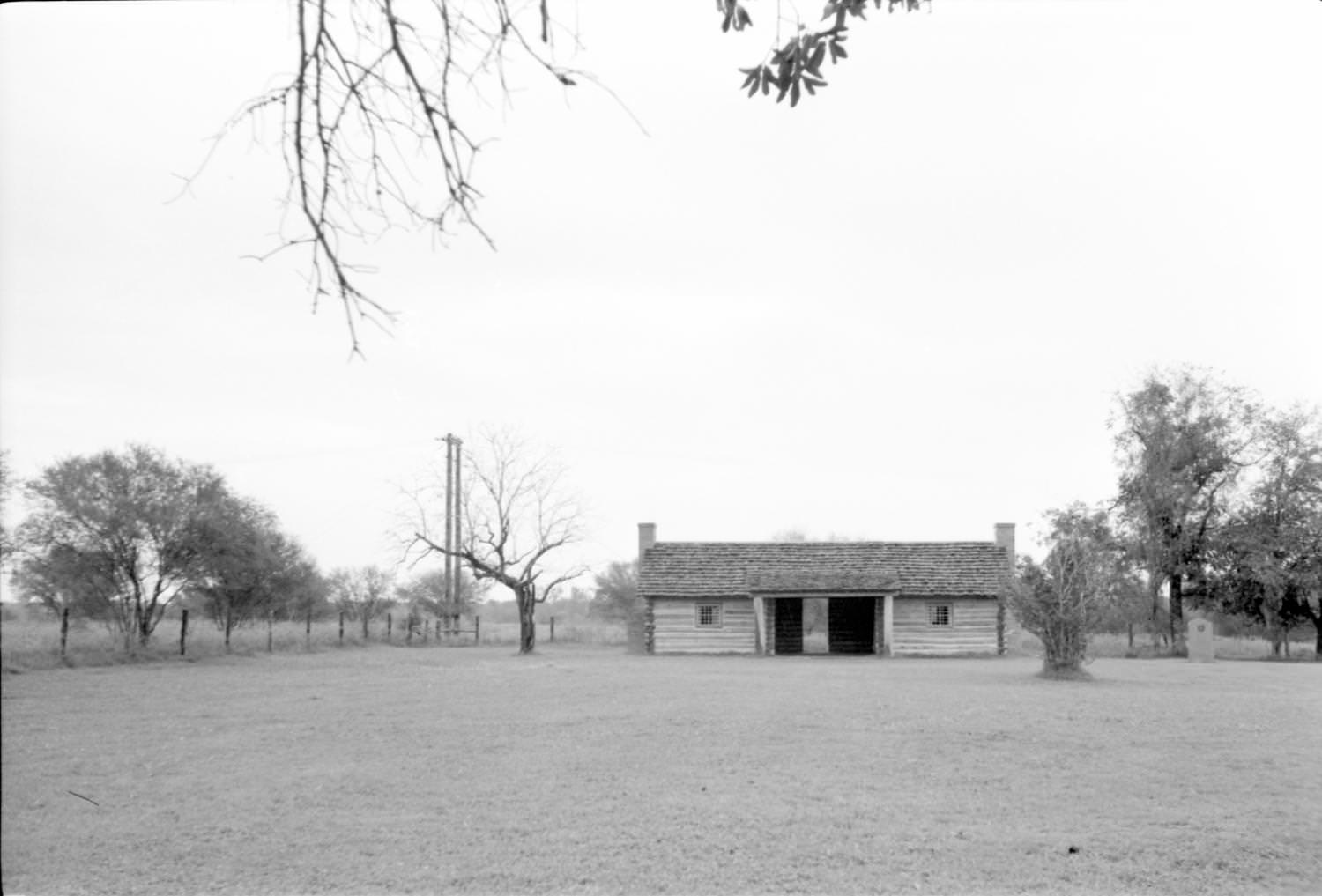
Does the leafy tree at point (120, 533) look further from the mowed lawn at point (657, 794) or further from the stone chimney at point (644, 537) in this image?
the stone chimney at point (644, 537)

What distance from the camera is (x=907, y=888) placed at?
617 cm

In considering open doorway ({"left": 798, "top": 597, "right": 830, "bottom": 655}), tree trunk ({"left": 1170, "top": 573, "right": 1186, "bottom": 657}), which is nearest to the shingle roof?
tree trunk ({"left": 1170, "top": 573, "right": 1186, "bottom": 657})

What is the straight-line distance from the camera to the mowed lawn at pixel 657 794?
21.4 ft

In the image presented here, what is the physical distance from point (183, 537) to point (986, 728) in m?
19.7

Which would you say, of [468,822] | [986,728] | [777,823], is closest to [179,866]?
[468,822]

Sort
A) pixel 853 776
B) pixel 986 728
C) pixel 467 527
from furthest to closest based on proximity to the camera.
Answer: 1. pixel 467 527
2. pixel 986 728
3. pixel 853 776

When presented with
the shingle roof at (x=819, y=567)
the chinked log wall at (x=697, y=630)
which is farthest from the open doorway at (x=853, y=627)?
the chinked log wall at (x=697, y=630)

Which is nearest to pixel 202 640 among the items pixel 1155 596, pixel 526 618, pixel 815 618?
pixel 526 618

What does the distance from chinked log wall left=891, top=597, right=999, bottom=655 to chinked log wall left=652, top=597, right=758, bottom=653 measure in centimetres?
482

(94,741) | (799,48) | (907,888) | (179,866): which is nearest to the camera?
(799,48)

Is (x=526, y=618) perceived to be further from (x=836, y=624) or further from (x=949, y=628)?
(x=949, y=628)

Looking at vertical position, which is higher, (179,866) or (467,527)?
(467,527)

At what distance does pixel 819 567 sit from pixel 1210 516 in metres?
14.3

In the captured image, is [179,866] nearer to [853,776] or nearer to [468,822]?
[468,822]
